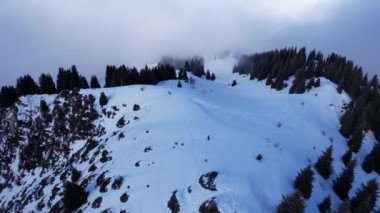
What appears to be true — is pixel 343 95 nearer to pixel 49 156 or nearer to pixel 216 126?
pixel 216 126

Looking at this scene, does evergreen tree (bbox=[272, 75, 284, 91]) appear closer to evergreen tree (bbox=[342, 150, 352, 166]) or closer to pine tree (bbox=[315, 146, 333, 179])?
evergreen tree (bbox=[342, 150, 352, 166])

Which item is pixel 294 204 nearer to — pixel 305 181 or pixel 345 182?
pixel 305 181

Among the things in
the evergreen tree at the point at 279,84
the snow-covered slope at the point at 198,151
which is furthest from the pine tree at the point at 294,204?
the evergreen tree at the point at 279,84

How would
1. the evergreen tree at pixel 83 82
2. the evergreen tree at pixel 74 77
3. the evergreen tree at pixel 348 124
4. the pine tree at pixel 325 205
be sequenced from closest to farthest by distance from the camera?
the pine tree at pixel 325 205
the evergreen tree at pixel 348 124
the evergreen tree at pixel 74 77
the evergreen tree at pixel 83 82

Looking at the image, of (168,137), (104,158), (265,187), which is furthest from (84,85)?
(265,187)

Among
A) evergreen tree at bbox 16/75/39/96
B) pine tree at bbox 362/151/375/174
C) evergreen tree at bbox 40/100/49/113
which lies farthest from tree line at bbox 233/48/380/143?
evergreen tree at bbox 16/75/39/96

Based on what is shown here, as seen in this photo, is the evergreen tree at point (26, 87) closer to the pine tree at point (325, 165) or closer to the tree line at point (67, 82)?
the tree line at point (67, 82)
